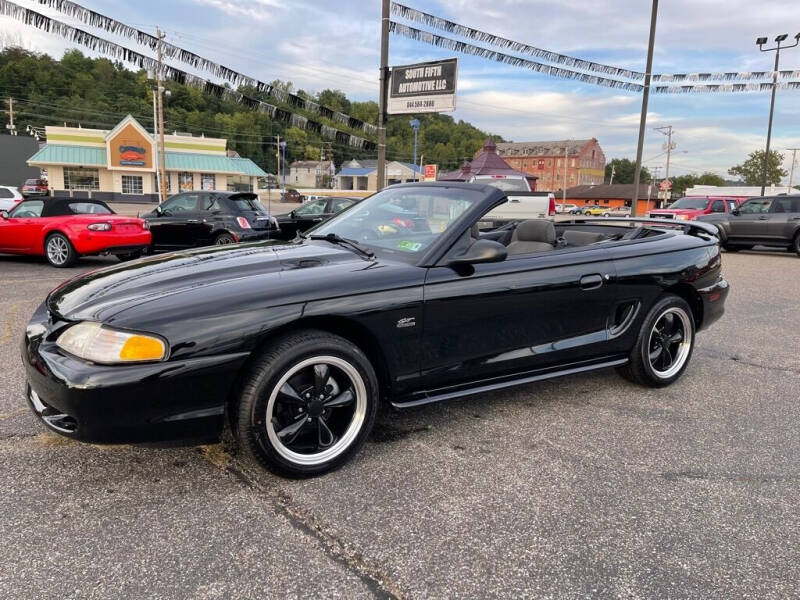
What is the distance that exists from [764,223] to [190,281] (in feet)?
56.6

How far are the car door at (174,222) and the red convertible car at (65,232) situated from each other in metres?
1.26

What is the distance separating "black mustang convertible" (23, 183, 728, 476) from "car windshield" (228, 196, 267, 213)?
795 centimetres

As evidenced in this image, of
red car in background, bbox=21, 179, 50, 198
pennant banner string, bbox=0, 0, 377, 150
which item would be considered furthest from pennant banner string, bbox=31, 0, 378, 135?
red car in background, bbox=21, 179, 50, 198

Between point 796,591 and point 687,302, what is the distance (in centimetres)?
265

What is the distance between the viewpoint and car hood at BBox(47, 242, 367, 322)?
2547mm

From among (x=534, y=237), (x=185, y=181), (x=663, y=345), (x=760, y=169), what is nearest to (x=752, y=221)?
(x=663, y=345)

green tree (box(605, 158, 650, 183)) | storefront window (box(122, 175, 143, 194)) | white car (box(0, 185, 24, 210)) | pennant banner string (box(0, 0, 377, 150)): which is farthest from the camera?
green tree (box(605, 158, 650, 183))

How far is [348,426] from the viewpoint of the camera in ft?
9.32

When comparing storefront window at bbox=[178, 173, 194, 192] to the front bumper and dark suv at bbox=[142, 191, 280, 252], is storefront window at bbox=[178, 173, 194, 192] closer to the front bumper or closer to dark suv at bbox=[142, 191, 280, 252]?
dark suv at bbox=[142, 191, 280, 252]

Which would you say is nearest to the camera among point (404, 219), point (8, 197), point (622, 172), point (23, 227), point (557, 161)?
point (404, 219)

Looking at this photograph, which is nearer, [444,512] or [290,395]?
[444,512]

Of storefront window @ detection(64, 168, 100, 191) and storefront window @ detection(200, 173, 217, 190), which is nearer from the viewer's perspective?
storefront window @ detection(64, 168, 100, 191)

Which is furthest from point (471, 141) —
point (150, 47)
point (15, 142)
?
point (150, 47)

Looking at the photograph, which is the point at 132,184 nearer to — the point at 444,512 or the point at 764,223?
the point at 764,223
